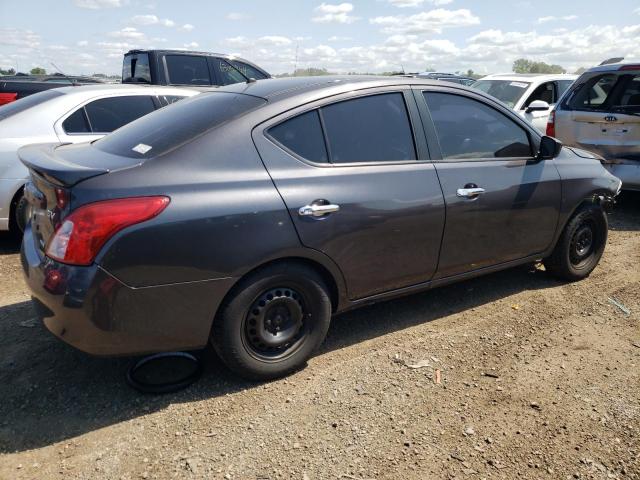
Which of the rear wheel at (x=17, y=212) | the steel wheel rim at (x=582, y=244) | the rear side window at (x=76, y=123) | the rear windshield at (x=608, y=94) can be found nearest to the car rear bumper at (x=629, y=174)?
A: the rear windshield at (x=608, y=94)

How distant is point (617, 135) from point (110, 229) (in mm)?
6238

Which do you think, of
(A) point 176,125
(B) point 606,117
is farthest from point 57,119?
(B) point 606,117

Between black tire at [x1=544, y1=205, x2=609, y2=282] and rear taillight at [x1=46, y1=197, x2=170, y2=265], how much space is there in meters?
3.37

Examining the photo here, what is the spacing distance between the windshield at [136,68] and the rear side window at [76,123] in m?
3.37

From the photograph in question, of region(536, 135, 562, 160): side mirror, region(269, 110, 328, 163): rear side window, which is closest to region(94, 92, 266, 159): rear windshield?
region(269, 110, 328, 163): rear side window

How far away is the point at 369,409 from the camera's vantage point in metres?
2.86

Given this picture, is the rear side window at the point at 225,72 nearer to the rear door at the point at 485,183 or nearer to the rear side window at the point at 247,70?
the rear side window at the point at 247,70

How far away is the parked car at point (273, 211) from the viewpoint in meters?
2.53

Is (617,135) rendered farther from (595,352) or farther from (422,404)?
(422,404)

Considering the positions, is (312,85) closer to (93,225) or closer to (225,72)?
(93,225)

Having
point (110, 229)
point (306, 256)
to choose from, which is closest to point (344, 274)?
Answer: point (306, 256)

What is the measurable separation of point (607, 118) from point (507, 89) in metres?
3.14

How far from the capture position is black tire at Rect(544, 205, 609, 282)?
4.43 m

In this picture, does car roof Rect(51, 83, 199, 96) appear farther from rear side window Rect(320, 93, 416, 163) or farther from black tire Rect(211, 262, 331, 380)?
black tire Rect(211, 262, 331, 380)
